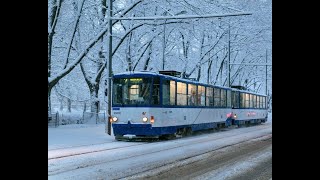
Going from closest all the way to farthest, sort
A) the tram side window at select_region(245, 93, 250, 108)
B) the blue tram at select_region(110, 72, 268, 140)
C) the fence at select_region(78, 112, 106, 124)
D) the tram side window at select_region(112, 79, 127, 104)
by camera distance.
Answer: the blue tram at select_region(110, 72, 268, 140), the tram side window at select_region(112, 79, 127, 104), the fence at select_region(78, 112, 106, 124), the tram side window at select_region(245, 93, 250, 108)

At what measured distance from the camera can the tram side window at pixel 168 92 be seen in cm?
2285

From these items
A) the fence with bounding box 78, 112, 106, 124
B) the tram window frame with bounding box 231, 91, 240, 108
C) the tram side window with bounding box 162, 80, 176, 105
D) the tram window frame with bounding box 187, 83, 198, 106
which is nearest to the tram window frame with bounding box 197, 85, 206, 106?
the tram window frame with bounding box 187, 83, 198, 106

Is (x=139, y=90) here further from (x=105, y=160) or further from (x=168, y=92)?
(x=105, y=160)

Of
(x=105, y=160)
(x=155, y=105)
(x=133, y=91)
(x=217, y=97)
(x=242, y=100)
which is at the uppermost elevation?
(x=133, y=91)

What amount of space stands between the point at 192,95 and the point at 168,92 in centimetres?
381

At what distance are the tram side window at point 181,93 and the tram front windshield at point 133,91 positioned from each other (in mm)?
2713

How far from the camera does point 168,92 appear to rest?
2334 cm

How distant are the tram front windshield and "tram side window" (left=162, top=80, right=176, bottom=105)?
890 millimetres

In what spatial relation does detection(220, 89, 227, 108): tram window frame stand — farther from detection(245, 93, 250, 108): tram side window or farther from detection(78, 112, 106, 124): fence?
detection(78, 112, 106, 124): fence

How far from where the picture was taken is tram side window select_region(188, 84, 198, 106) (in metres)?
26.5

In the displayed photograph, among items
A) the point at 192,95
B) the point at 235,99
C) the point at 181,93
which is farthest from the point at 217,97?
the point at 181,93
